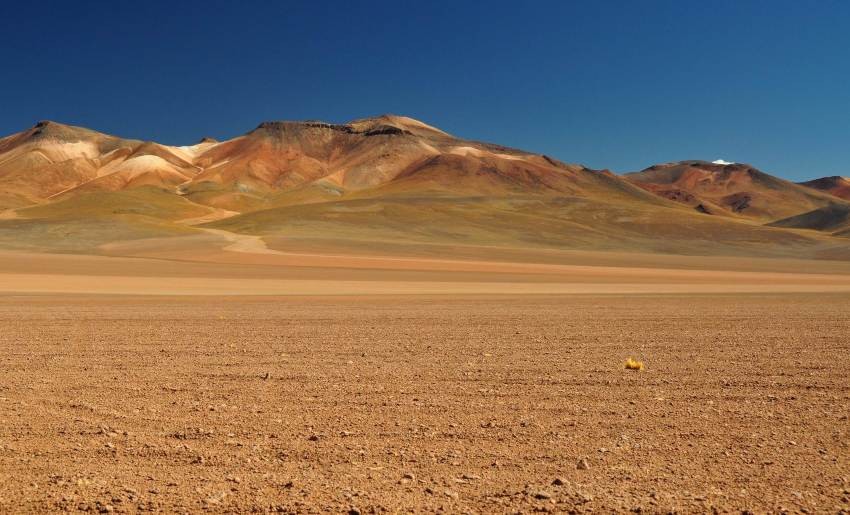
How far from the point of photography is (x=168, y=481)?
6.98 metres

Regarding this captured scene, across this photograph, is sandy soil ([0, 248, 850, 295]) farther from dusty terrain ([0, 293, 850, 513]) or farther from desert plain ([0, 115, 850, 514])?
dusty terrain ([0, 293, 850, 513])

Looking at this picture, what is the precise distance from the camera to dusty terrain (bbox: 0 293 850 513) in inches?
265

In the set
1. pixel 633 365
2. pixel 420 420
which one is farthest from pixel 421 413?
pixel 633 365

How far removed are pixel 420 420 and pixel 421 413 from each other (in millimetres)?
383

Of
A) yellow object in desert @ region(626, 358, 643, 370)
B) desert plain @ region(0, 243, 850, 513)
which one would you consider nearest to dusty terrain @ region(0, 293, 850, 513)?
desert plain @ region(0, 243, 850, 513)

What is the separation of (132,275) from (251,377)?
3868 cm

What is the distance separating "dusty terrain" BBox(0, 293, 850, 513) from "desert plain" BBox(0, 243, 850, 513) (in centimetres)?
3

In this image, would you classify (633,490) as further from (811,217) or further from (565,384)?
(811,217)

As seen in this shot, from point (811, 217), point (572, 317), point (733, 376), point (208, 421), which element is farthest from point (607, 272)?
point (811, 217)

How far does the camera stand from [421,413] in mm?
9609

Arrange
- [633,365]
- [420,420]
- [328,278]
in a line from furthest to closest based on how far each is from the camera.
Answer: [328,278] < [633,365] < [420,420]

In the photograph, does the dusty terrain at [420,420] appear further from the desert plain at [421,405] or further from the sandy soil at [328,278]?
the sandy soil at [328,278]

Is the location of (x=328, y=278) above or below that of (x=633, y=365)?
below

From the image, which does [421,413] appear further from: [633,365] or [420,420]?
[633,365]
